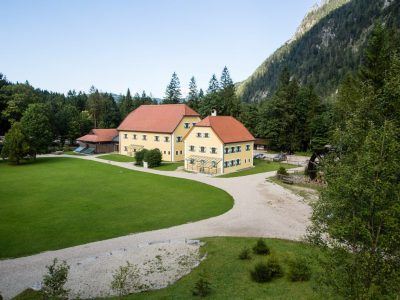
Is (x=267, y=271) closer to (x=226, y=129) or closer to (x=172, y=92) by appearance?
(x=226, y=129)

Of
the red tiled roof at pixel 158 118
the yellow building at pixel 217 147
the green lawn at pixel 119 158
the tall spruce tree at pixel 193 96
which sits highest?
the tall spruce tree at pixel 193 96

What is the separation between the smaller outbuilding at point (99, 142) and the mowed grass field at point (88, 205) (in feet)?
78.2

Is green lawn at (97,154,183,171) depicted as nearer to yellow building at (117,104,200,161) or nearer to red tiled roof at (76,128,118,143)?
yellow building at (117,104,200,161)

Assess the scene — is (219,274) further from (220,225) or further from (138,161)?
(138,161)

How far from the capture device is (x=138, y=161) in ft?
181

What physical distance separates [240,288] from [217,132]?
3419 cm

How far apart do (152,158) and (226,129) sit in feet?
41.3

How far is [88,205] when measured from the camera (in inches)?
1190

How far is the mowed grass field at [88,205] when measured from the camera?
2267cm

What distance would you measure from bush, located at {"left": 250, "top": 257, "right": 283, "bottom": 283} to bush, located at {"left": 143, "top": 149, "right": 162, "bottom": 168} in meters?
38.3

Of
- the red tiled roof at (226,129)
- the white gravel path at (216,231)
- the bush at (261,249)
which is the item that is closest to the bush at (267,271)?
the bush at (261,249)

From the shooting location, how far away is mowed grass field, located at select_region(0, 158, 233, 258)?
22667mm

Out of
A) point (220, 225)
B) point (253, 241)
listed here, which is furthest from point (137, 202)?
point (253, 241)

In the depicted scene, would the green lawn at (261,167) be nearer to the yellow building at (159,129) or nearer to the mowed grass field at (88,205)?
the mowed grass field at (88,205)
